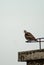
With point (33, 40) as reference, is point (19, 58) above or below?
below

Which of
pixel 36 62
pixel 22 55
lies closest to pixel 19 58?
pixel 22 55

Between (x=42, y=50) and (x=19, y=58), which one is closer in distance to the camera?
(x=42, y=50)

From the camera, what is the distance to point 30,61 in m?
4.35

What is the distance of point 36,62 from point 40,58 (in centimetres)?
19

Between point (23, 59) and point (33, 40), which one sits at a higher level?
point (33, 40)

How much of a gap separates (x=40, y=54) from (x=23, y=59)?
44 cm

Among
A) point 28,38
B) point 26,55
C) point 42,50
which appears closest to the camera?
point 42,50

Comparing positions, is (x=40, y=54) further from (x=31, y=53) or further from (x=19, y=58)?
(x=19, y=58)

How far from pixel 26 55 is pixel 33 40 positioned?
12.8 inches

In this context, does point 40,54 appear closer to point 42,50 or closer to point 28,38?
point 42,50

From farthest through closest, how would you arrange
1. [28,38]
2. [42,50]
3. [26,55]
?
[28,38], [26,55], [42,50]

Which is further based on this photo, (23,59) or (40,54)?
(23,59)

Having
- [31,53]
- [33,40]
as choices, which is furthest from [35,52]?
[33,40]

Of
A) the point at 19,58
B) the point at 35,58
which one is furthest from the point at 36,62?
the point at 19,58
